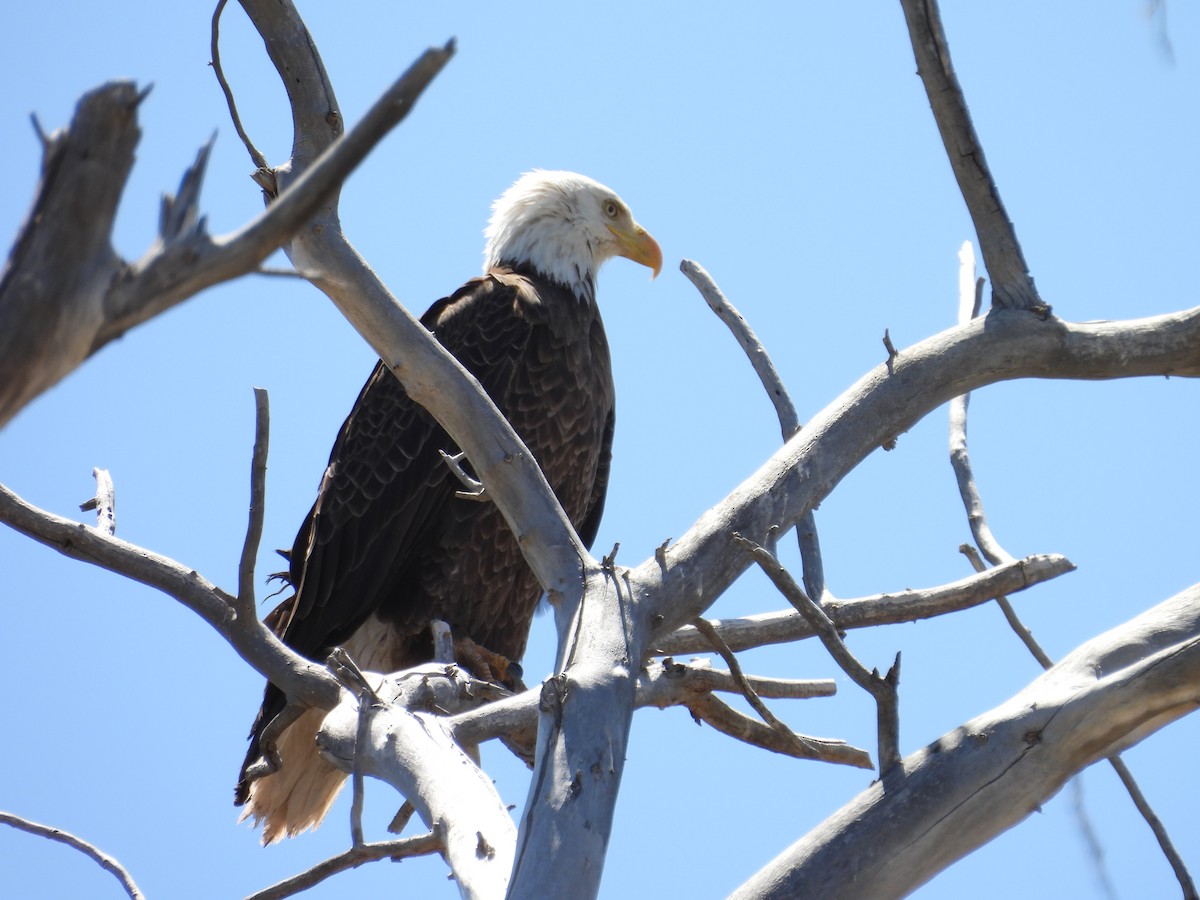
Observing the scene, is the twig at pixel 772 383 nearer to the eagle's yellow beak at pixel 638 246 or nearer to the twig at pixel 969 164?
the twig at pixel 969 164

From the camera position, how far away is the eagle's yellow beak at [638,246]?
6.07 m

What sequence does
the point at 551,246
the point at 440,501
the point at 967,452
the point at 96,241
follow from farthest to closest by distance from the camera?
the point at 551,246
the point at 440,501
the point at 967,452
the point at 96,241

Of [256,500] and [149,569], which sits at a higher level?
[149,569]

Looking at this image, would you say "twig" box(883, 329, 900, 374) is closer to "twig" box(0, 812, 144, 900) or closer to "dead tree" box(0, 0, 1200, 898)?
"dead tree" box(0, 0, 1200, 898)

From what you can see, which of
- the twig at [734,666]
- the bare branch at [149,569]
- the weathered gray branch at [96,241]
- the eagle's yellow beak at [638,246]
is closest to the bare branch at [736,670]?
the twig at [734,666]

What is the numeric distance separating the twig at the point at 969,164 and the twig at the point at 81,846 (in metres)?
2.46

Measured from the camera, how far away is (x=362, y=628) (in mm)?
5258

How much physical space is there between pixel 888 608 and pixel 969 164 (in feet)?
4.75

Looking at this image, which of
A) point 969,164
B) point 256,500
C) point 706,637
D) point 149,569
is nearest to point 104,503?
point 149,569

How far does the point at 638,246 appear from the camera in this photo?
607 cm

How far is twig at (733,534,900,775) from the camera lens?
224 cm

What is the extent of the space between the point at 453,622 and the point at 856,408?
8.77ft

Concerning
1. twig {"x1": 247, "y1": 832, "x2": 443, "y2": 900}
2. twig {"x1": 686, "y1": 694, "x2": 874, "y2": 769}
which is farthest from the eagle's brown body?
twig {"x1": 247, "y1": 832, "x2": 443, "y2": 900}

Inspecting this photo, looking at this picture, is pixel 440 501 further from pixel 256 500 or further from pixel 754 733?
pixel 256 500
